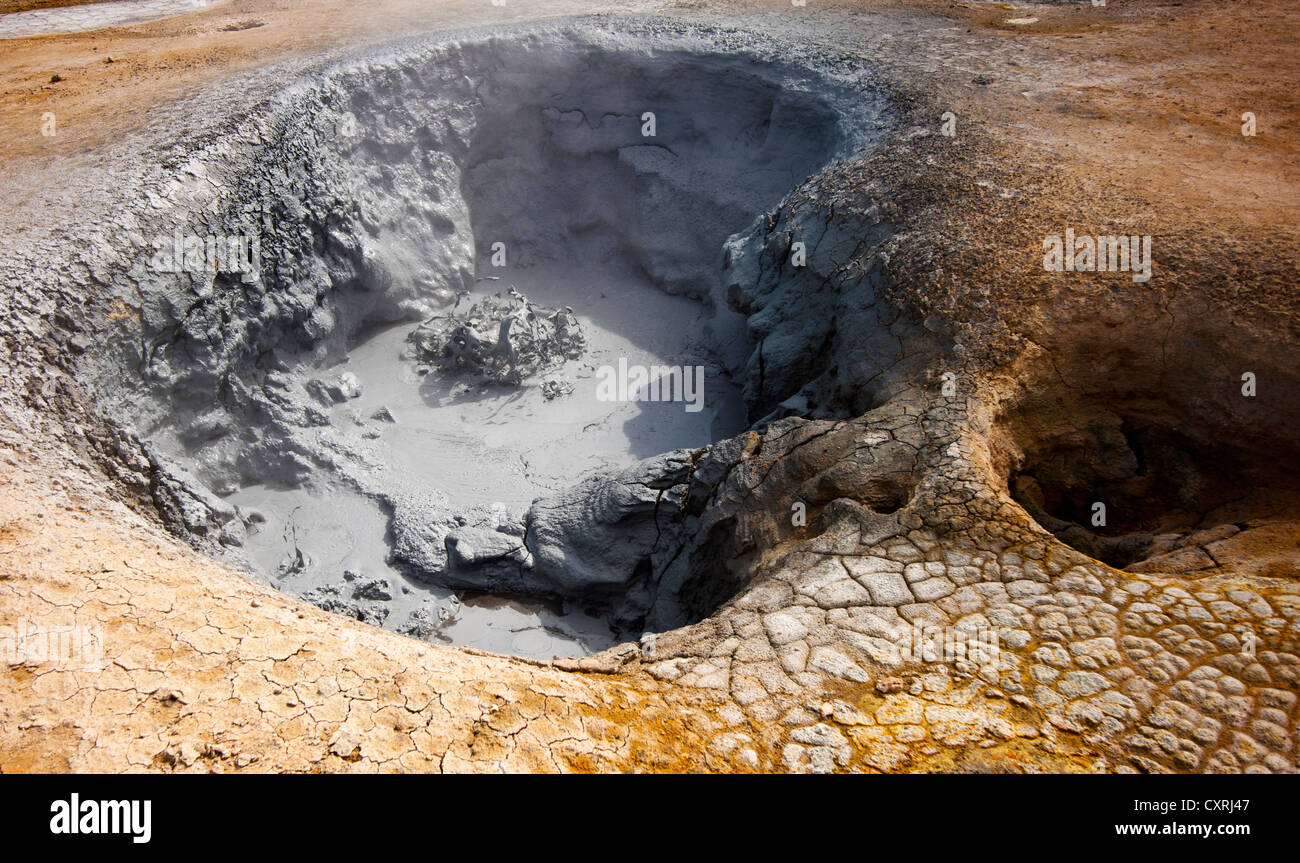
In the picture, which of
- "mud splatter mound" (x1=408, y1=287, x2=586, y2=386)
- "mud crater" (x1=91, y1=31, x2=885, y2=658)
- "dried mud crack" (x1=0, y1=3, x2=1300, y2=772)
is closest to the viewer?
"dried mud crack" (x1=0, y1=3, x2=1300, y2=772)

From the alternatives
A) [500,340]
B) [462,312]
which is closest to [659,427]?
[500,340]

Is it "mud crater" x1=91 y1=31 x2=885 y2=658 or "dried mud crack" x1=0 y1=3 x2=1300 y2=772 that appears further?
"mud crater" x1=91 y1=31 x2=885 y2=658

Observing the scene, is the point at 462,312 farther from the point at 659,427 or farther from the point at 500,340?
the point at 659,427

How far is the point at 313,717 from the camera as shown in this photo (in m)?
2.57

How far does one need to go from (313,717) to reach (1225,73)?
8499 millimetres

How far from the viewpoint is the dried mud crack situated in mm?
2637

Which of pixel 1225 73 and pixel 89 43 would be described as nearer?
pixel 1225 73

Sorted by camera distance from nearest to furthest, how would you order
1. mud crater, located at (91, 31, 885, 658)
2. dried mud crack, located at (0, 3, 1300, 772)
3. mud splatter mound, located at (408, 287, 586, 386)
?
dried mud crack, located at (0, 3, 1300, 772) < mud crater, located at (91, 31, 885, 658) < mud splatter mound, located at (408, 287, 586, 386)

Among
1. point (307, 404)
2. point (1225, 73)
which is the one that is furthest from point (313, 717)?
point (1225, 73)

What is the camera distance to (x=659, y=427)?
22.2ft

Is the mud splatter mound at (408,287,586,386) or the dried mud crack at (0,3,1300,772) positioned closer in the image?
the dried mud crack at (0,3,1300,772)
